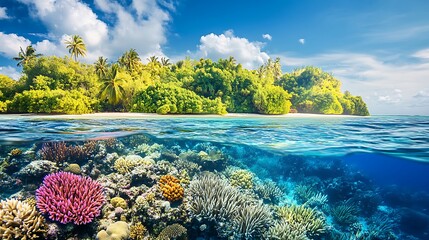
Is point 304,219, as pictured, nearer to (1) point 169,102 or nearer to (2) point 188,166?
(2) point 188,166

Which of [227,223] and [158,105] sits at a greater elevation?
[158,105]

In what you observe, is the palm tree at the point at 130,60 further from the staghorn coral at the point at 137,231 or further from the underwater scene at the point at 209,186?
the staghorn coral at the point at 137,231

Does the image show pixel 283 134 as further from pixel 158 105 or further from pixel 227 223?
pixel 158 105

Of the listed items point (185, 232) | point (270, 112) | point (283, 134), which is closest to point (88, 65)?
point (270, 112)

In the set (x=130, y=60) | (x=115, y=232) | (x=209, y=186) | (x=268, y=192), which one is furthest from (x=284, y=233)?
(x=130, y=60)

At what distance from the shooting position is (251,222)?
6.73m

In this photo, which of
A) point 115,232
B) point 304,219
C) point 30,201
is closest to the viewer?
point 115,232

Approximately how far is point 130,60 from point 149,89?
19.2m

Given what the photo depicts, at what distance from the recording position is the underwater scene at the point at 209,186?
5953 mm

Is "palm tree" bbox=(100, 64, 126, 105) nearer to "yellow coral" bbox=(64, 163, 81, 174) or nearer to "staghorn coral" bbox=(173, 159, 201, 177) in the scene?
"staghorn coral" bbox=(173, 159, 201, 177)

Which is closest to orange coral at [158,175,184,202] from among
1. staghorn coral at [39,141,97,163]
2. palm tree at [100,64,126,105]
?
staghorn coral at [39,141,97,163]

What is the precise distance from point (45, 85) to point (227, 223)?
36.6 m

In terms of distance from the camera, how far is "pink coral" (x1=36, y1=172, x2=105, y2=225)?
560 centimetres

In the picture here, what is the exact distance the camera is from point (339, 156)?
13.1 meters
